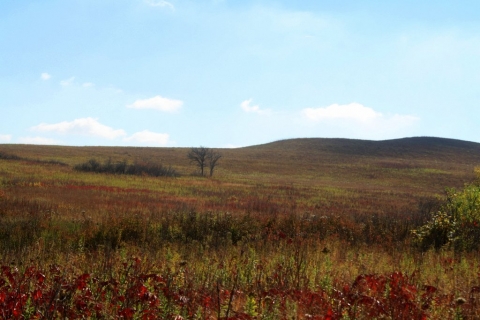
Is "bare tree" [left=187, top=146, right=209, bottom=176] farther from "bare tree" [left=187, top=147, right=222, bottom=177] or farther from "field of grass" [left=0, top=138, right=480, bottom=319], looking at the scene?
"field of grass" [left=0, top=138, right=480, bottom=319]

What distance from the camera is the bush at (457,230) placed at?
11211 millimetres

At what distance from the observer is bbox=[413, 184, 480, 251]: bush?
11211 millimetres

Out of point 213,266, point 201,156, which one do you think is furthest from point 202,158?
point 213,266

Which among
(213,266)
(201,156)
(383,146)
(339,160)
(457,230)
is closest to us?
(213,266)

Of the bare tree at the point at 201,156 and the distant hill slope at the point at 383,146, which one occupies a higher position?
the distant hill slope at the point at 383,146

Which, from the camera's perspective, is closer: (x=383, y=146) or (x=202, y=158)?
(x=202, y=158)


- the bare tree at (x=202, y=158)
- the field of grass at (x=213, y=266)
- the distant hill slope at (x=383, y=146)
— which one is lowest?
the field of grass at (x=213, y=266)

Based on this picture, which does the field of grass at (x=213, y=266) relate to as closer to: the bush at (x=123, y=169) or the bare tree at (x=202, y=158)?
the bush at (x=123, y=169)

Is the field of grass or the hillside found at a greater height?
the hillside

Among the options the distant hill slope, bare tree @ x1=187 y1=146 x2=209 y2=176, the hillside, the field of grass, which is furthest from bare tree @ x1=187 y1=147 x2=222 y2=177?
the distant hill slope

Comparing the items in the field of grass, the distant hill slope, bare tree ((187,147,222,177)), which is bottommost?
the field of grass

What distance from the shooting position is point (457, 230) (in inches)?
468

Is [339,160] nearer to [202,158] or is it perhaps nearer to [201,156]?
[201,156]

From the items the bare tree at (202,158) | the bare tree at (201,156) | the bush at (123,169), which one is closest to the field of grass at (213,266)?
the bush at (123,169)
